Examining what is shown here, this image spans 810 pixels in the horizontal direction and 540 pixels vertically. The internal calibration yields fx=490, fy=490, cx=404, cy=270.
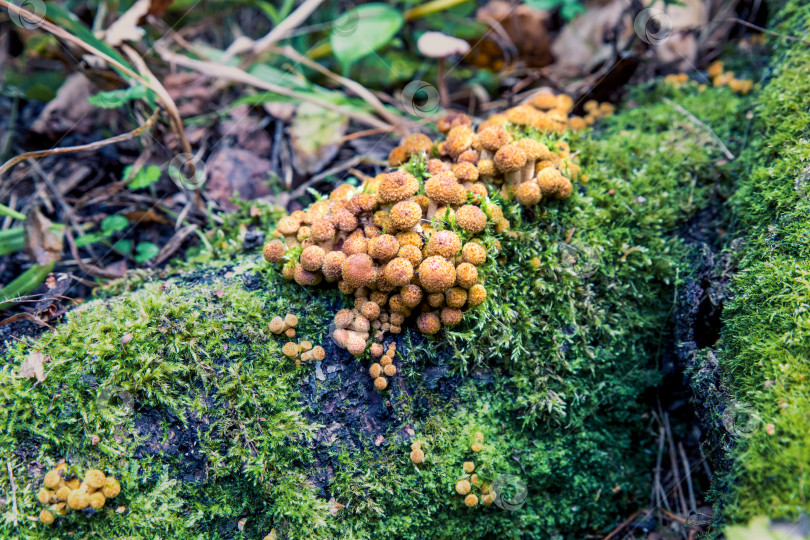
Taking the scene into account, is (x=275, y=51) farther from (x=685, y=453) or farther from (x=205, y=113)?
(x=685, y=453)

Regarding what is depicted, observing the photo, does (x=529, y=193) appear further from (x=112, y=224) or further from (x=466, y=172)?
(x=112, y=224)

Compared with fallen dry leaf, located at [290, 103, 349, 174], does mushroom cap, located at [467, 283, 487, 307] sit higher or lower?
higher

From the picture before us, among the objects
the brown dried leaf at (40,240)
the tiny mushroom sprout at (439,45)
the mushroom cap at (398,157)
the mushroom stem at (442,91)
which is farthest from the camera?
the mushroom stem at (442,91)

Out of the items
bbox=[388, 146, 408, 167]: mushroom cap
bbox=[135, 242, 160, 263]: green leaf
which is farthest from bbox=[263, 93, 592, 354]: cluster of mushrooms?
bbox=[135, 242, 160, 263]: green leaf

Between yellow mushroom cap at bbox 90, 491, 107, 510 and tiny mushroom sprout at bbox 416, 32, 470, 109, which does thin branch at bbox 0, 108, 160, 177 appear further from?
tiny mushroom sprout at bbox 416, 32, 470, 109

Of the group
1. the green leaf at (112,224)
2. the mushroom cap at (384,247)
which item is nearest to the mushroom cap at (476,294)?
the mushroom cap at (384,247)

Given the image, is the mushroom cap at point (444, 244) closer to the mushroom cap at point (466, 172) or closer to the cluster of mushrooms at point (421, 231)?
the cluster of mushrooms at point (421, 231)
